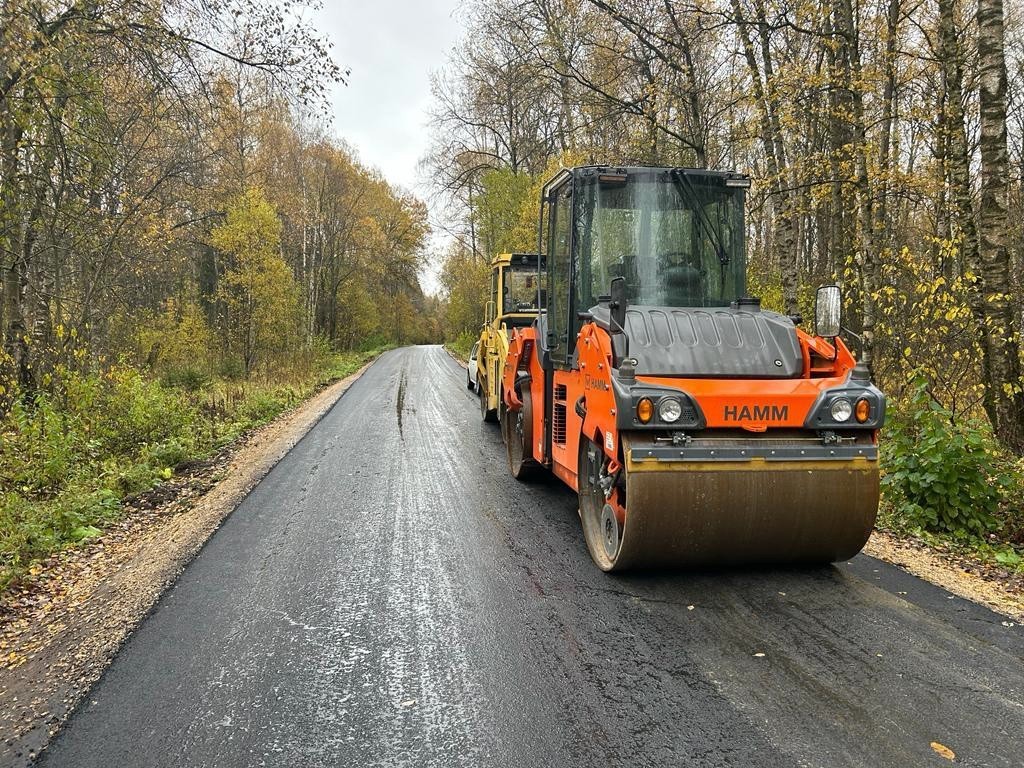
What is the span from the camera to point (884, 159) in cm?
991

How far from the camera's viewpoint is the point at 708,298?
5414mm

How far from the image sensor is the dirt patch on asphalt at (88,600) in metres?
3.04

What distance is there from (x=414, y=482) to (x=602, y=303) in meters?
3.25

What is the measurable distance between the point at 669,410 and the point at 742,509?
743 millimetres

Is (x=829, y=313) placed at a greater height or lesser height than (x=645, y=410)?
greater

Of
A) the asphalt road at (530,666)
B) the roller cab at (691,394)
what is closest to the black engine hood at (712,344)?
the roller cab at (691,394)

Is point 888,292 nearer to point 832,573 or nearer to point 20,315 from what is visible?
point 832,573

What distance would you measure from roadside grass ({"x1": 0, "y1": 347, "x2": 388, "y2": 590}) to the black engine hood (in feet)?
15.4

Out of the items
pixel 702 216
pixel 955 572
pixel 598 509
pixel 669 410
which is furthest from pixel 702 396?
pixel 955 572

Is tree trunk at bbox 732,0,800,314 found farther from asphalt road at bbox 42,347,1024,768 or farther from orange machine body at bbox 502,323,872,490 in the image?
asphalt road at bbox 42,347,1024,768

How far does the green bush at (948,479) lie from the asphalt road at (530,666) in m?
1.21

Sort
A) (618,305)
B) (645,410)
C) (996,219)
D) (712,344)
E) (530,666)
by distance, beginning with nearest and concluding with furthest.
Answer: (530,666) < (645,410) < (618,305) < (712,344) < (996,219)

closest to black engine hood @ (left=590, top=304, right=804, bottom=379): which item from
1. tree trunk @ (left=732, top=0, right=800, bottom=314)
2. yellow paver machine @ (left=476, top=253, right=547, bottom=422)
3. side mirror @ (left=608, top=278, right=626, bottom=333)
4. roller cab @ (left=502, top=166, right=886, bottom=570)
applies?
roller cab @ (left=502, top=166, right=886, bottom=570)

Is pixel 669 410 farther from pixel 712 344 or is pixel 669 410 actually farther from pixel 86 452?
pixel 86 452
